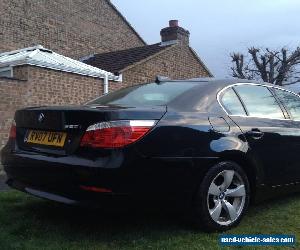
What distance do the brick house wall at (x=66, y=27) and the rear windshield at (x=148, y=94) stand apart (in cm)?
1220

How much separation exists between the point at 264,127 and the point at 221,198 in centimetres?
99

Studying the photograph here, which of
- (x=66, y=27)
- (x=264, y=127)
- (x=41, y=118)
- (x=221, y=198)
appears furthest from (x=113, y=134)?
(x=66, y=27)

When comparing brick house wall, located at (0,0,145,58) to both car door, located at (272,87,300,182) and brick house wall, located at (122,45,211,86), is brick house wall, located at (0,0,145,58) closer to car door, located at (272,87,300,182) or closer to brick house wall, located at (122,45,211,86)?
brick house wall, located at (122,45,211,86)

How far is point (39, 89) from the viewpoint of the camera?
10844 millimetres

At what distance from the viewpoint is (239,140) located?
4.39 meters

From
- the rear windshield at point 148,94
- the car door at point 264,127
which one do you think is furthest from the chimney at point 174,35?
the rear windshield at point 148,94

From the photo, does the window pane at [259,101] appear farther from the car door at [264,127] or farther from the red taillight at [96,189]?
the red taillight at [96,189]

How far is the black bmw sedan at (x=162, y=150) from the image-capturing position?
3.67m

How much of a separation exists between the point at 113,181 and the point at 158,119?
65 centimetres

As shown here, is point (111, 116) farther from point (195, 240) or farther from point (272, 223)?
point (272, 223)

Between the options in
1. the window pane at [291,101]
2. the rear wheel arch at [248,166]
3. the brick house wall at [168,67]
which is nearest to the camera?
the rear wheel arch at [248,166]

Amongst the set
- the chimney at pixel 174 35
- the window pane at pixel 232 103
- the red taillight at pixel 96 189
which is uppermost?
the chimney at pixel 174 35

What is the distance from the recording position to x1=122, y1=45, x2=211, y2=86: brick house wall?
1515 centimetres

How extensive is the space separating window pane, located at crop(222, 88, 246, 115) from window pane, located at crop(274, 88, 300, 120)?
0.84 m
